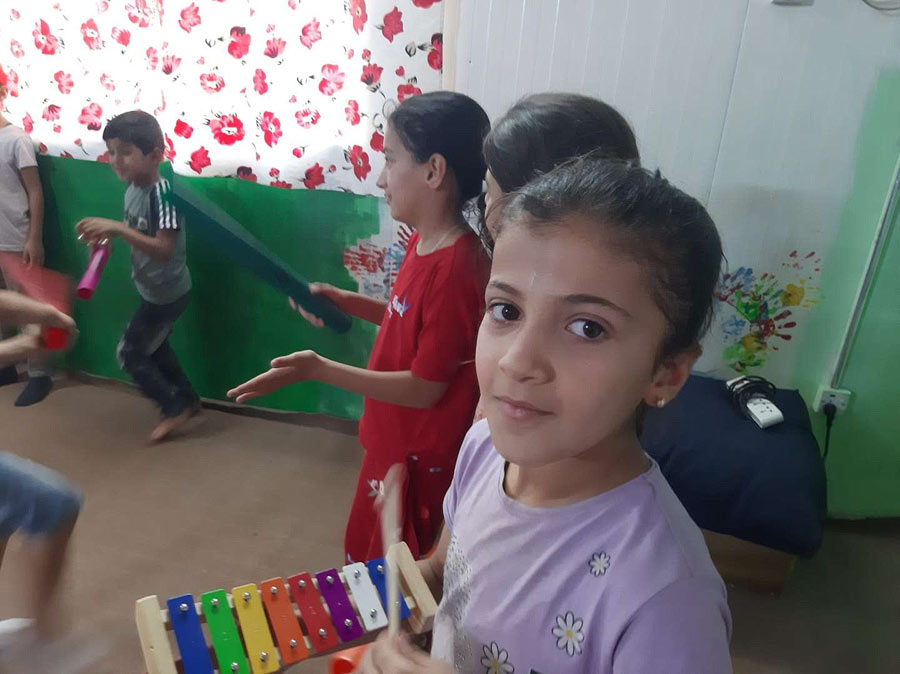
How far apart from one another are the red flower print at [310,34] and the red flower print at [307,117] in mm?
182

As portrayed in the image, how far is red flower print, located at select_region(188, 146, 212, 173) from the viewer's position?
209cm

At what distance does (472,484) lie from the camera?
2.37 feet

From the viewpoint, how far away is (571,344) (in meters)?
0.52

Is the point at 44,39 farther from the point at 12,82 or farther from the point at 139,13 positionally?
the point at 139,13

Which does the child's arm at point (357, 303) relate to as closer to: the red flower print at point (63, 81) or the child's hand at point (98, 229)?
the child's hand at point (98, 229)

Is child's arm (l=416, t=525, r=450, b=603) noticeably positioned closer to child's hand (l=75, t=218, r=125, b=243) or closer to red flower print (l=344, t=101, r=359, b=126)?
red flower print (l=344, t=101, r=359, b=126)

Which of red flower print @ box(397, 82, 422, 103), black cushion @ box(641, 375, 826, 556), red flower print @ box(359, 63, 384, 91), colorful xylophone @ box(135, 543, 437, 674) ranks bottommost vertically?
black cushion @ box(641, 375, 826, 556)

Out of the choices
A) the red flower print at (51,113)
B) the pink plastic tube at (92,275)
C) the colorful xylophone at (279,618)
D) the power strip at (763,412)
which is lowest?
the power strip at (763,412)

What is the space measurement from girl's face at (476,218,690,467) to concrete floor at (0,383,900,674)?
1164mm

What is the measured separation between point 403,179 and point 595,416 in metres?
0.74

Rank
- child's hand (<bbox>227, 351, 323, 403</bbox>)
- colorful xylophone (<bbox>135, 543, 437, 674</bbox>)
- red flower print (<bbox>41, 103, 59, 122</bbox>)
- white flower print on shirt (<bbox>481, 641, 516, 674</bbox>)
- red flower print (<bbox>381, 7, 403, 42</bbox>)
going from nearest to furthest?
white flower print on shirt (<bbox>481, 641, 516, 674</bbox>) < colorful xylophone (<bbox>135, 543, 437, 674</bbox>) < child's hand (<bbox>227, 351, 323, 403</bbox>) < red flower print (<bbox>381, 7, 403, 42</bbox>) < red flower print (<bbox>41, 103, 59, 122</bbox>)

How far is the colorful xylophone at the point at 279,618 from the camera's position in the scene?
0.84 m

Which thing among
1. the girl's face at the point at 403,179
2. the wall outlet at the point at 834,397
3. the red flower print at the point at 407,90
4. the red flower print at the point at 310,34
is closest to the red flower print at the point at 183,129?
the red flower print at the point at 310,34

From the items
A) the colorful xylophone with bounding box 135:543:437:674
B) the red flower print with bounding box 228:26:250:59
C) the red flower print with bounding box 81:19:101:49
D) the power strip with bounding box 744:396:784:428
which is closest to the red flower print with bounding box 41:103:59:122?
the red flower print with bounding box 81:19:101:49
